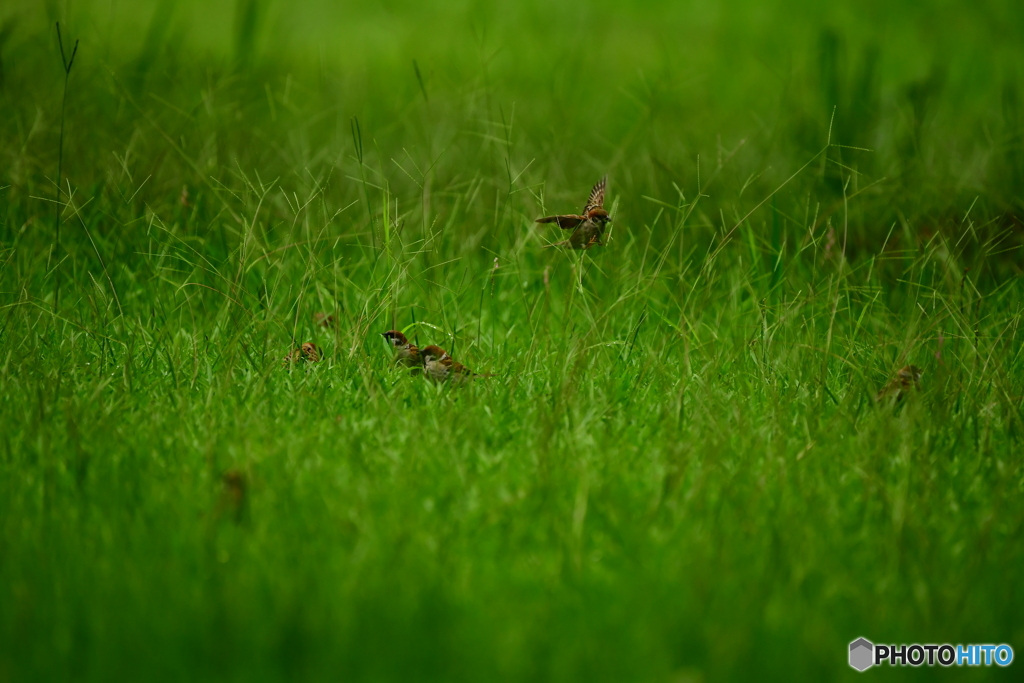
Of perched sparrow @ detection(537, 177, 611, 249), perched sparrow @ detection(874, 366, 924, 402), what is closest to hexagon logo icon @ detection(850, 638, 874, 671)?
perched sparrow @ detection(874, 366, 924, 402)

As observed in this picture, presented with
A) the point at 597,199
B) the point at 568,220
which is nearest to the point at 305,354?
the point at 568,220

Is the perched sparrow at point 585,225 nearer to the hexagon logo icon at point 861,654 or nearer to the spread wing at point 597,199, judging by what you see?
the spread wing at point 597,199

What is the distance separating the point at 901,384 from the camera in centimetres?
214

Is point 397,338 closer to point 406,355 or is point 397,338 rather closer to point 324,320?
point 406,355

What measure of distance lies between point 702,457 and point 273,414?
3.16 ft

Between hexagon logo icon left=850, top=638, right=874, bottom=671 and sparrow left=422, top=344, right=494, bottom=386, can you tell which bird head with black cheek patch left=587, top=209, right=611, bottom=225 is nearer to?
sparrow left=422, top=344, right=494, bottom=386

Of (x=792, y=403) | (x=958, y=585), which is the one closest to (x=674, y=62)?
(x=792, y=403)

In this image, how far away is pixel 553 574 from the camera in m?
1.48

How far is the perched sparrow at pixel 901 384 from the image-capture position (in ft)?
6.99

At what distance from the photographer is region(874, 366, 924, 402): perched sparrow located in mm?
2131

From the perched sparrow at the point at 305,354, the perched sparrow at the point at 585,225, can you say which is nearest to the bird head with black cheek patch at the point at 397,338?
the perched sparrow at the point at 305,354

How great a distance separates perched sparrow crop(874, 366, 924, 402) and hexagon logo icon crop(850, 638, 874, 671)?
89cm

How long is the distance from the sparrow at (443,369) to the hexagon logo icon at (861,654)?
1.07 metres

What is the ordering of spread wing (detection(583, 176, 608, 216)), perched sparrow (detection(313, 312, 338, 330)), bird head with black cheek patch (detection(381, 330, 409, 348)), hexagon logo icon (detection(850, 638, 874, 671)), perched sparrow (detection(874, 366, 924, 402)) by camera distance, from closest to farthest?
1. hexagon logo icon (detection(850, 638, 874, 671))
2. perched sparrow (detection(874, 366, 924, 402))
3. bird head with black cheek patch (detection(381, 330, 409, 348))
4. spread wing (detection(583, 176, 608, 216))
5. perched sparrow (detection(313, 312, 338, 330))
